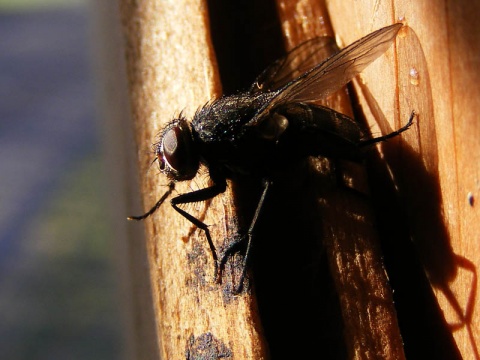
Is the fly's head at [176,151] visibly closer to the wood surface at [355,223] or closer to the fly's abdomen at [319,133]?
the wood surface at [355,223]

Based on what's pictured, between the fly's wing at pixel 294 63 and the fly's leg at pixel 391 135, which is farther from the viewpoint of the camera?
the fly's wing at pixel 294 63

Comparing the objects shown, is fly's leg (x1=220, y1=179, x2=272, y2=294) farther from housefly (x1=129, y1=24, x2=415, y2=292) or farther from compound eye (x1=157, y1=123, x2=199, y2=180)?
compound eye (x1=157, y1=123, x2=199, y2=180)

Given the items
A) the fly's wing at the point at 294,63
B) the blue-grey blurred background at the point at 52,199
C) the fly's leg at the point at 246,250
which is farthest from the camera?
the blue-grey blurred background at the point at 52,199

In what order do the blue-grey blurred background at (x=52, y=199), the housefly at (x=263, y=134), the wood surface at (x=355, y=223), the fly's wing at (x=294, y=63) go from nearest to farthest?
the wood surface at (x=355, y=223)
the housefly at (x=263, y=134)
the fly's wing at (x=294, y=63)
the blue-grey blurred background at (x=52, y=199)

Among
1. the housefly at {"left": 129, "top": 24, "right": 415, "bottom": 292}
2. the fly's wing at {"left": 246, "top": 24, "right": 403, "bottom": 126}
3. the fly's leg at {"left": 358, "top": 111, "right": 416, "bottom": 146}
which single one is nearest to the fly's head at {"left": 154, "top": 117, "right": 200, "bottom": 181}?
the housefly at {"left": 129, "top": 24, "right": 415, "bottom": 292}

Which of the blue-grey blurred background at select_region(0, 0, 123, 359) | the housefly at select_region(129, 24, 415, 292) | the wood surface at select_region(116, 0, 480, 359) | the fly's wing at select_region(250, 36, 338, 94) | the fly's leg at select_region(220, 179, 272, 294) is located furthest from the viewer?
the blue-grey blurred background at select_region(0, 0, 123, 359)

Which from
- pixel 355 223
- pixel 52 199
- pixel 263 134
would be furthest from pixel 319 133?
pixel 52 199

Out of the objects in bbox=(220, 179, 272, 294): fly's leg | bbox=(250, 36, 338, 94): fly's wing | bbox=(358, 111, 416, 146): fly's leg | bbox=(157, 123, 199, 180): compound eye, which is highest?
bbox=(250, 36, 338, 94): fly's wing

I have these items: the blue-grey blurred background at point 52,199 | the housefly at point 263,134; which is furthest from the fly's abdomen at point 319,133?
the blue-grey blurred background at point 52,199
